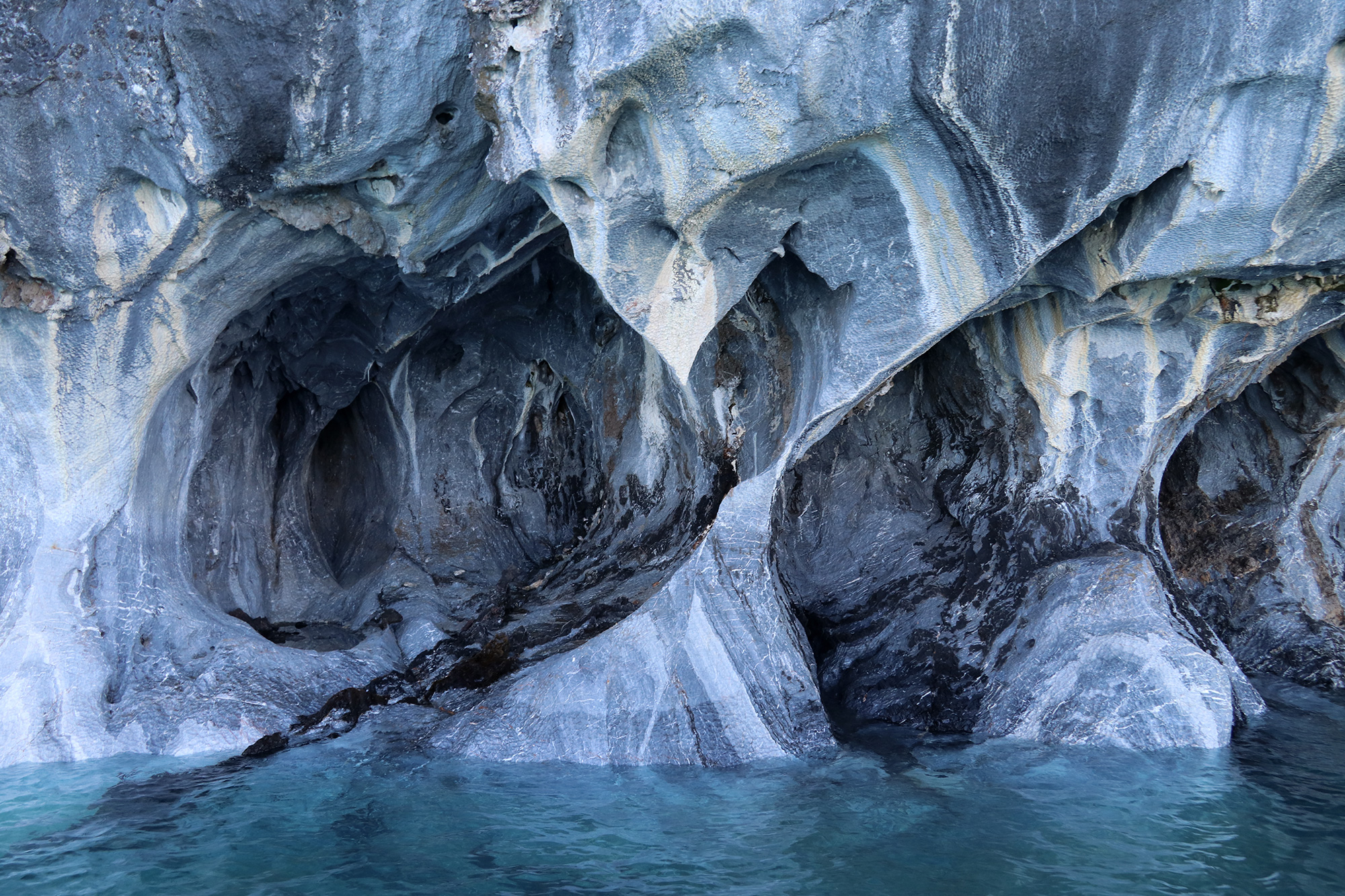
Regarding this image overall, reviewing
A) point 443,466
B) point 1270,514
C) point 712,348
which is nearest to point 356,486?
point 443,466

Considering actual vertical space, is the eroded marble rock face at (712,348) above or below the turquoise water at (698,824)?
above

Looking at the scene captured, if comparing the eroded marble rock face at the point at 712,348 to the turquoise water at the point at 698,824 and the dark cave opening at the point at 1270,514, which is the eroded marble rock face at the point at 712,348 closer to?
the dark cave opening at the point at 1270,514

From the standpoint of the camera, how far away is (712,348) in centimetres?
765

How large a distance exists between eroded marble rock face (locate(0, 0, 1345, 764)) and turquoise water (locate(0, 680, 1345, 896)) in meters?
0.38

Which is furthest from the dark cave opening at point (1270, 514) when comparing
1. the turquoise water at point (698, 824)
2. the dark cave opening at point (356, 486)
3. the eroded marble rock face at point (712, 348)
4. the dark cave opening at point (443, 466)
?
the dark cave opening at point (356, 486)

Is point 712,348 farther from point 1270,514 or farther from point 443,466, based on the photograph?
point 1270,514

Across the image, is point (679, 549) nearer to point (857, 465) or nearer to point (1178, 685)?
point (857, 465)

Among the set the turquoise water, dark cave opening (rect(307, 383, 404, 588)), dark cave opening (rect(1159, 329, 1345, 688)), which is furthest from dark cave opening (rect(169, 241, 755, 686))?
dark cave opening (rect(1159, 329, 1345, 688))

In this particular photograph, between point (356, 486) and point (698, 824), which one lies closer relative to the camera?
point (698, 824)

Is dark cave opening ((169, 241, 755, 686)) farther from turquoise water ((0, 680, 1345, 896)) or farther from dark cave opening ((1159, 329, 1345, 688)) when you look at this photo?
dark cave opening ((1159, 329, 1345, 688))

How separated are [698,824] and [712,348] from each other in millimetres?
3855

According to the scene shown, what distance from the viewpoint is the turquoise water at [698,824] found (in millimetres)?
4148

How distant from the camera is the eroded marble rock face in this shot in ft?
16.1

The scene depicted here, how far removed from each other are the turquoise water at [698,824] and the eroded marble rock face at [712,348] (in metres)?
0.38
